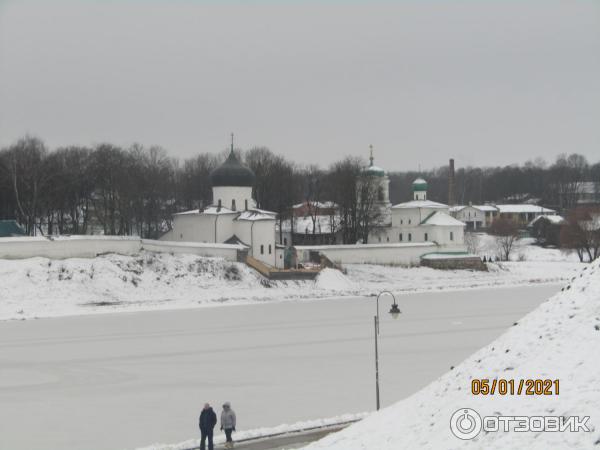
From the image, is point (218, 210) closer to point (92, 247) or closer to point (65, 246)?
point (92, 247)

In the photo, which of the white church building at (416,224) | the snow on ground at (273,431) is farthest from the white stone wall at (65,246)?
the snow on ground at (273,431)

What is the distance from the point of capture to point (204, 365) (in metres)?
20.0

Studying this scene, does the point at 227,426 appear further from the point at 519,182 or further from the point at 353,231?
the point at 519,182

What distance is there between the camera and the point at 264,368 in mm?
19484

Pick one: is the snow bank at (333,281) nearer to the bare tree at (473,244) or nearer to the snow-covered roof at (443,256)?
the snow-covered roof at (443,256)

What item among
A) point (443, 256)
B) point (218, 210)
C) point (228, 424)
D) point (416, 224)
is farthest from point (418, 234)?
point (228, 424)

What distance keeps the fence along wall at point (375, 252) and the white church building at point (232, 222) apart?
2310 millimetres

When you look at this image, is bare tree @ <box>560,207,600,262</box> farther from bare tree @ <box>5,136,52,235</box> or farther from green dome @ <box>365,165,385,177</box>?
bare tree @ <box>5,136,52,235</box>

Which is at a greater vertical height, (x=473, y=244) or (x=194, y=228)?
(x=194, y=228)

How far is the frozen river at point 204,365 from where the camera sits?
47.8ft

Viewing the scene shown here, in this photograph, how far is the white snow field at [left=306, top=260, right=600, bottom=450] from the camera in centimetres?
924

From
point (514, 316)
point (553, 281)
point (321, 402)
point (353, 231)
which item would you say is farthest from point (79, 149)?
point (321, 402)

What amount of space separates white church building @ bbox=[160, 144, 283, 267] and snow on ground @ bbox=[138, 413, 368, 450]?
27663 mm
